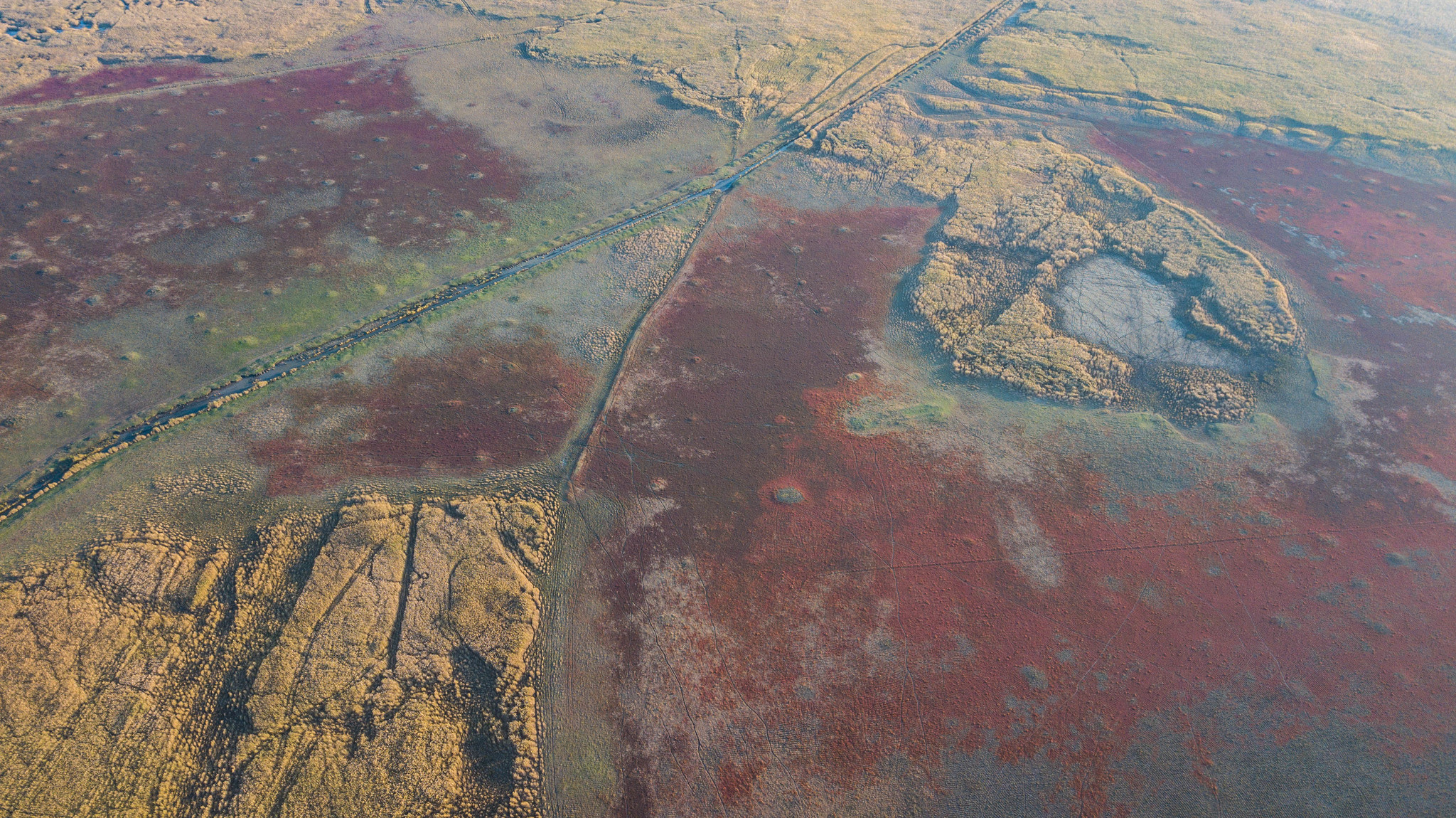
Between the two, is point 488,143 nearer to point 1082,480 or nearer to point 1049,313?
point 1049,313

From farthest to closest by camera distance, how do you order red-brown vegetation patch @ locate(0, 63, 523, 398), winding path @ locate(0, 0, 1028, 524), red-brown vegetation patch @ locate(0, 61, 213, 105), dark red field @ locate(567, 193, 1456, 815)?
1. red-brown vegetation patch @ locate(0, 61, 213, 105)
2. red-brown vegetation patch @ locate(0, 63, 523, 398)
3. winding path @ locate(0, 0, 1028, 524)
4. dark red field @ locate(567, 193, 1456, 815)

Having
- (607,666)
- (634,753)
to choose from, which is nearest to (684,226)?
(607,666)

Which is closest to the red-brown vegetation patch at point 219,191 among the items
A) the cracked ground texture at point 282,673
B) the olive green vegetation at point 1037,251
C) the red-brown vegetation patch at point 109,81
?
the red-brown vegetation patch at point 109,81

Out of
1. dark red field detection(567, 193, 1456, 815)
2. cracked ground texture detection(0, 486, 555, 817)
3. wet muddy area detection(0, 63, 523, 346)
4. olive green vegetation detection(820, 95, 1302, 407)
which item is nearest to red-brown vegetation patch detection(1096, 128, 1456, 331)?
olive green vegetation detection(820, 95, 1302, 407)

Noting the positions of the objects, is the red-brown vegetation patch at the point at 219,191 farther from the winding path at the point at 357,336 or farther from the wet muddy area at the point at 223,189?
the winding path at the point at 357,336

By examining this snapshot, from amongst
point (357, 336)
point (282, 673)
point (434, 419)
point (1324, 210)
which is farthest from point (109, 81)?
point (1324, 210)

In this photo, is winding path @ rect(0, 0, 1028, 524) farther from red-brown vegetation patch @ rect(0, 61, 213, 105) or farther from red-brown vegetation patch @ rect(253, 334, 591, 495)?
red-brown vegetation patch @ rect(0, 61, 213, 105)
